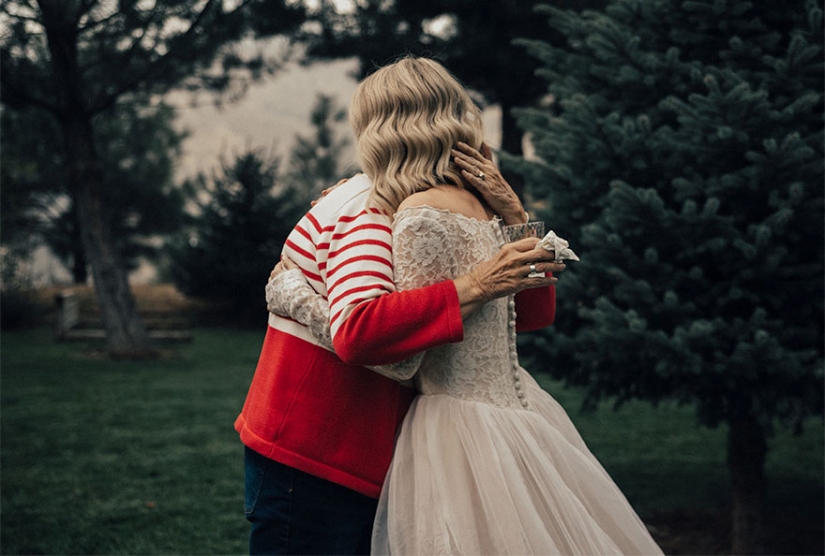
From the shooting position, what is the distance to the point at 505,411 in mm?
1854

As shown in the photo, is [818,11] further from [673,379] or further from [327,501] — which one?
[327,501]

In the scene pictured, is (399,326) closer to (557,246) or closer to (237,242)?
(557,246)

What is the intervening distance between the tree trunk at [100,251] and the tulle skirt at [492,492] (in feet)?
30.0

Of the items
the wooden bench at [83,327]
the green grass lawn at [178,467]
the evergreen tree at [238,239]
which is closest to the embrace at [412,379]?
the green grass lawn at [178,467]

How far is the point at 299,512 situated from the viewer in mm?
1804

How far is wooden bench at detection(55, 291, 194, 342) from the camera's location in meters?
11.6

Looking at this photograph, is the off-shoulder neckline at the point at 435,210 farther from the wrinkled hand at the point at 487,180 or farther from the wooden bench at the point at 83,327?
the wooden bench at the point at 83,327

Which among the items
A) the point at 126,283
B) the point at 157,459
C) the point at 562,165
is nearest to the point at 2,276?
the point at 126,283

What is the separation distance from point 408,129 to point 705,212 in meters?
1.90

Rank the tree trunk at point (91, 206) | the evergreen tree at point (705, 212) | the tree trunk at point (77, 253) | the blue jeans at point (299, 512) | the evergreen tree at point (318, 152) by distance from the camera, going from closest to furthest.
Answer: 1. the blue jeans at point (299, 512)
2. the evergreen tree at point (705, 212)
3. the tree trunk at point (91, 206)
4. the tree trunk at point (77, 253)
5. the evergreen tree at point (318, 152)

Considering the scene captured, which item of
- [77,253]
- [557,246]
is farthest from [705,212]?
[77,253]

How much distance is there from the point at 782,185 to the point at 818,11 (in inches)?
27.4

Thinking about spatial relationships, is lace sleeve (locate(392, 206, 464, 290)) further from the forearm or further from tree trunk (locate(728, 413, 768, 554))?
tree trunk (locate(728, 413, 768, 554))

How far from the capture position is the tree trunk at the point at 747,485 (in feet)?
12.5
